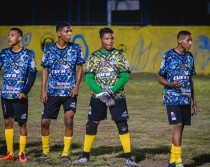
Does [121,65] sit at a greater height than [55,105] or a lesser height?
greater

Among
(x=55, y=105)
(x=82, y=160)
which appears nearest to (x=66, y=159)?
(x=82, y=160)

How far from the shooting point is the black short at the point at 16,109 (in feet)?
22.6

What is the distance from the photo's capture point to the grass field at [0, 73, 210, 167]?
22.8 ft

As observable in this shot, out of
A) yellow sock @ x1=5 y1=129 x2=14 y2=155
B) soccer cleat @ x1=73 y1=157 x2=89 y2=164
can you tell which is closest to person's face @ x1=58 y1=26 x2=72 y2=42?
yellow sock @ x1=5 y1=129 x2=14 y2=155

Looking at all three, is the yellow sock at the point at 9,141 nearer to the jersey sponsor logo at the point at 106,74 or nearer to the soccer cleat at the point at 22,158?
the soccer cleat at the point at 22,158

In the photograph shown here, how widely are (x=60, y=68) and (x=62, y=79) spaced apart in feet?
0.52

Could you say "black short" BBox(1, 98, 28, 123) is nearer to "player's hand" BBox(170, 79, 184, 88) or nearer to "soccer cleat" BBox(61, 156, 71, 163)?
"soccer cleat" BBox(61, 156, 71, 163)

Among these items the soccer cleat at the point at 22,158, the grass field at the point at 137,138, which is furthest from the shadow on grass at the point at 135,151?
the soccer cleat at the point at 22,158

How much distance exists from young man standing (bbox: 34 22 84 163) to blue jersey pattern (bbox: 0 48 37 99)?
10.5 inches

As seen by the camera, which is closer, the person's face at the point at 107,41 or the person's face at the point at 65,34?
the person's face at the point at 107,41

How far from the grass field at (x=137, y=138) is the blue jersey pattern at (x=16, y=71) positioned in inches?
39.3

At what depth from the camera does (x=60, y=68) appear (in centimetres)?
679

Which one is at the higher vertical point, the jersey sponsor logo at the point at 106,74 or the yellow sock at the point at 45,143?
the jersey sponsor logo at the point at 106,74
